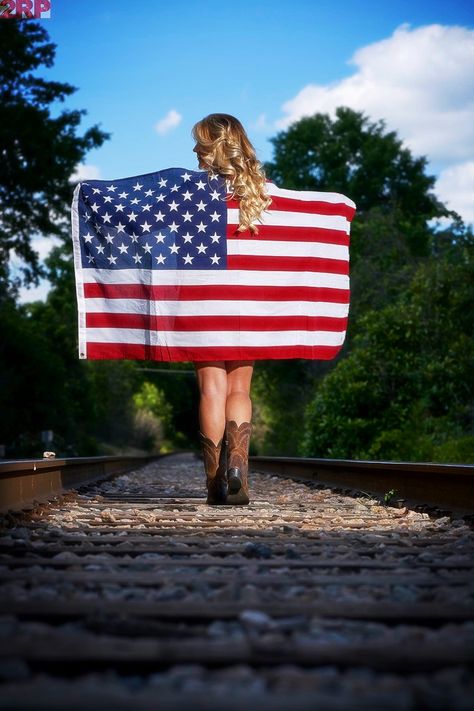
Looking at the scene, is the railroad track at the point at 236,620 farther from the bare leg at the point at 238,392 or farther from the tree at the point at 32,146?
the tree at the point at 32,146

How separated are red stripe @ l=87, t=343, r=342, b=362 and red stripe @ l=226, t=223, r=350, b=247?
2.32 feet

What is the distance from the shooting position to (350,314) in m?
23.6

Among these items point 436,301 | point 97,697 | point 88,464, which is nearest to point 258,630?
point 97,697

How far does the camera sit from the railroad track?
4.91ft

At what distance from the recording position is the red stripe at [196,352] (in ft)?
18.4

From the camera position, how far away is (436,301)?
16.4 meters

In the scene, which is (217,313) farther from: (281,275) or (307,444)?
(307,444)

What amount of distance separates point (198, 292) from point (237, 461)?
1156 mm

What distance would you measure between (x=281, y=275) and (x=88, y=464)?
160 inches

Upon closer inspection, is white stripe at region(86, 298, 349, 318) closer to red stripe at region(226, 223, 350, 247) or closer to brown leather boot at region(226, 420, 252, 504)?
red stripe at region(226, 223, 350, 247)

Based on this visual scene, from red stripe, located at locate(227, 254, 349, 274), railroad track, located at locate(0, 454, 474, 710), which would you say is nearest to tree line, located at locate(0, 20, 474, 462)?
red stripe, located at locate(227, 254, 349, 274)

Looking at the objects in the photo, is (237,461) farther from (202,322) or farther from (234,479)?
(202,322)

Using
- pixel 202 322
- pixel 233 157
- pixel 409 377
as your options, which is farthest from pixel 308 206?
pixel 409 377

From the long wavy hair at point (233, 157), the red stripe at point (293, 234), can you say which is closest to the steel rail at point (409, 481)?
the red stripe at point (293, 234)
